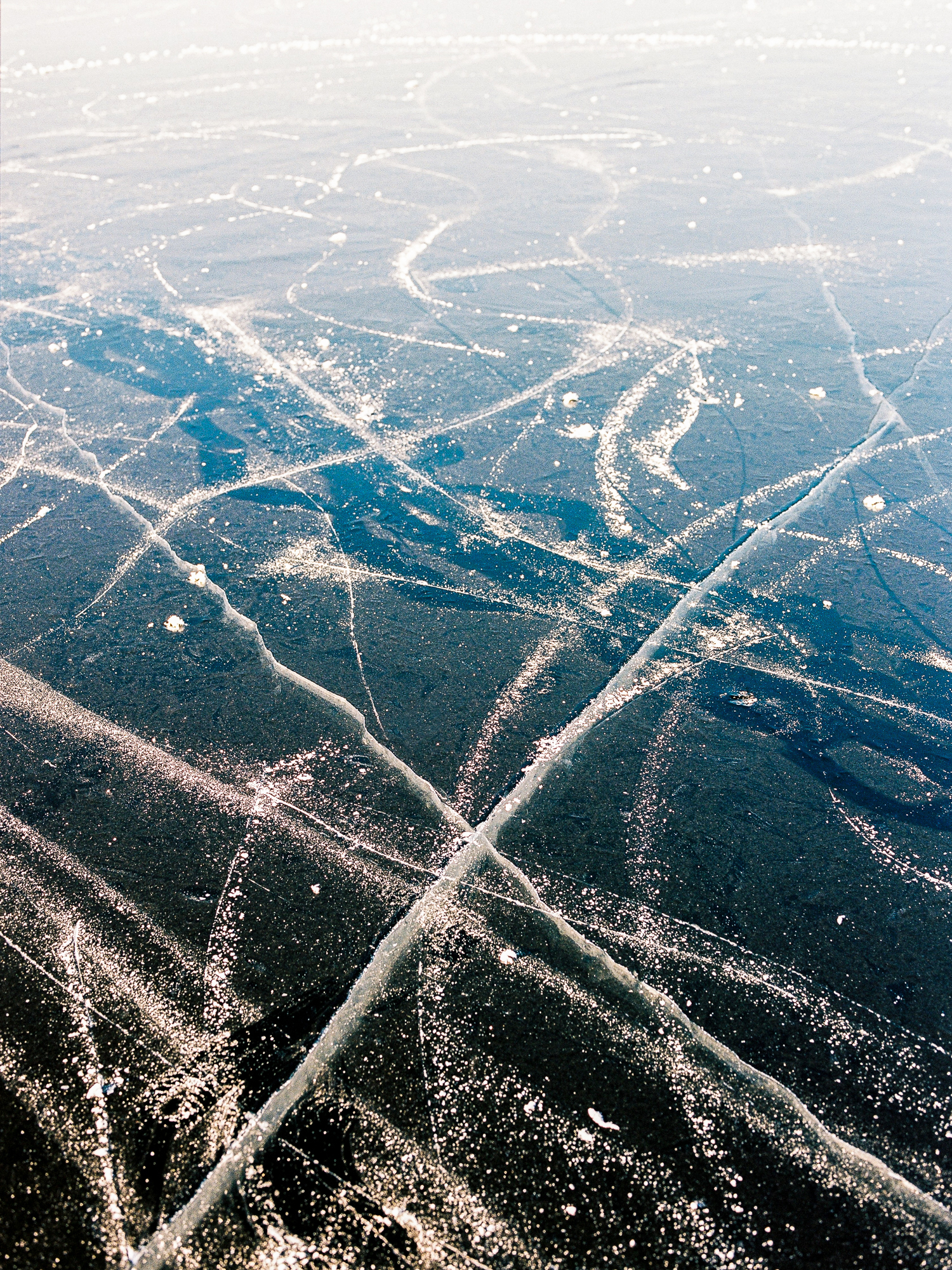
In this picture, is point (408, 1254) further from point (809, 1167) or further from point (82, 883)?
point (82, 883)

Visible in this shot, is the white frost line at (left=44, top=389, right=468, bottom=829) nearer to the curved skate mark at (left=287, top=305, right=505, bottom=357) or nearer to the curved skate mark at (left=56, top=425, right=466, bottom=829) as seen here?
the curved skate mark at (left=56, top=425, right=466, bottom=829)

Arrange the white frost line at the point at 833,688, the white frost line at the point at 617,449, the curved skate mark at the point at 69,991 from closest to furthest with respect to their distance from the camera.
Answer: the curved skate mark at the point at 69,991, the white frost line at the point at 833,688, the white frost line at the point at 617,449

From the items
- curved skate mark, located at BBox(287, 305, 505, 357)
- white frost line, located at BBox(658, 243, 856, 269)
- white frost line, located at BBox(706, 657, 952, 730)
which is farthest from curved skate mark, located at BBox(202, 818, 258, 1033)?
white frost line, located at BBox(658, 243, 856, 269)

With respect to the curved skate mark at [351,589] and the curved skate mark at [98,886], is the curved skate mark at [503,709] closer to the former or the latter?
the curved skate mark at [351,589]

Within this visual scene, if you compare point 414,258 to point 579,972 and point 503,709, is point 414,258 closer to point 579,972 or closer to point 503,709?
point 503,709

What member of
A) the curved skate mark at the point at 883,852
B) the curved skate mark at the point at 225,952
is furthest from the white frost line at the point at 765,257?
the curved skate mark at the point at 225,952

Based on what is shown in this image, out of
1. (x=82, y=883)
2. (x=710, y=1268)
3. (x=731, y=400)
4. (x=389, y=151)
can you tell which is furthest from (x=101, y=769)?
(x=389, y=151)
